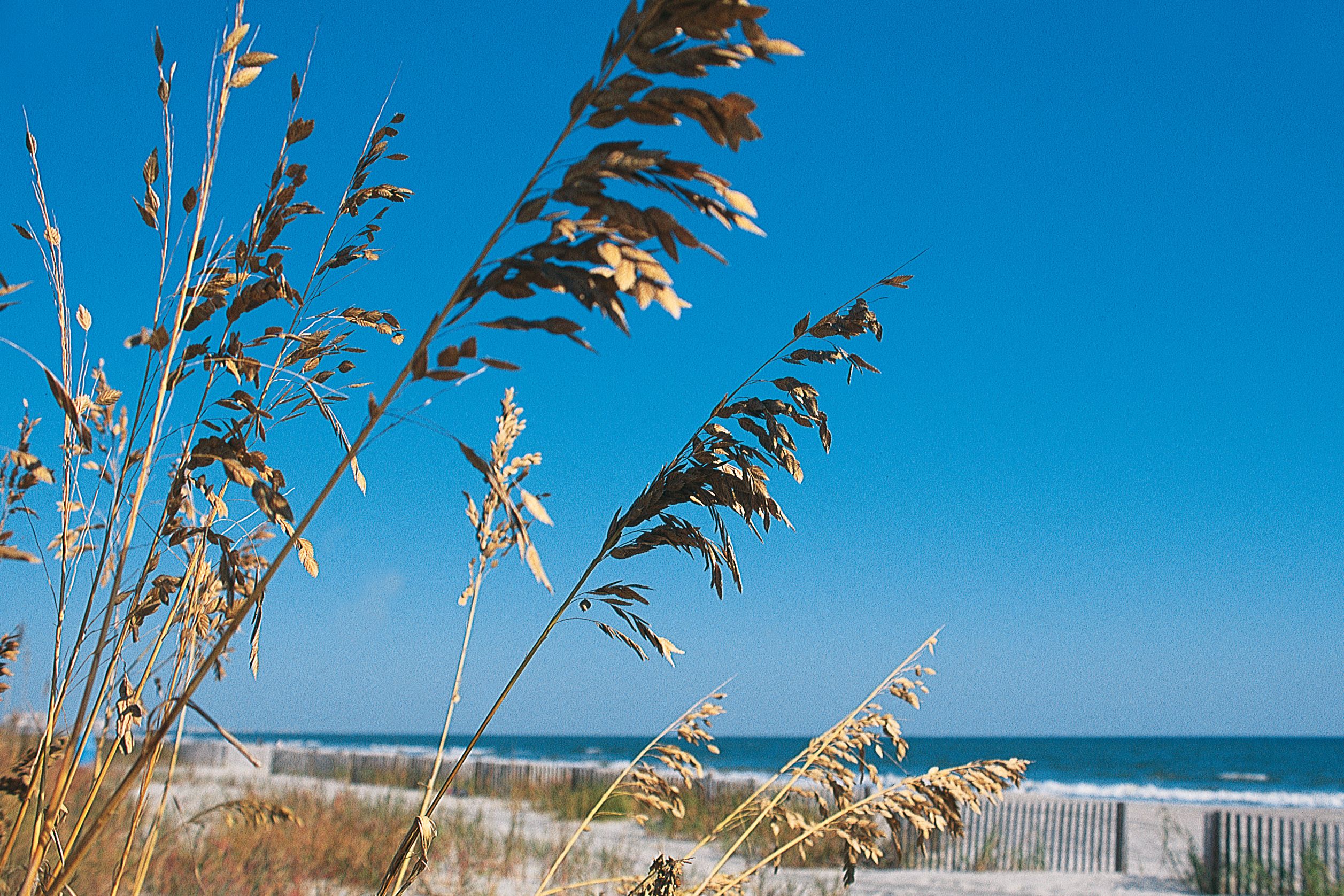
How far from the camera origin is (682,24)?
3.24 ft

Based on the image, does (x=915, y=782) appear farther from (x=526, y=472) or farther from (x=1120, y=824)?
(x=1120, y=824)

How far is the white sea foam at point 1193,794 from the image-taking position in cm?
3138

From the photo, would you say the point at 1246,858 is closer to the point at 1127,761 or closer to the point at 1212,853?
the point at 1212,853

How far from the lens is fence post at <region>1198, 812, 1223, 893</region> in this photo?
903 centimetres

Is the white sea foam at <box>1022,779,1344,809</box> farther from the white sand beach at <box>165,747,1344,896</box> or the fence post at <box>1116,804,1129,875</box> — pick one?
the fence post at <box>1116,804,1129,875</box>

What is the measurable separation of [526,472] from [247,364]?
101cm

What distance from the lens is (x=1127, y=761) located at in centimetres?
5231

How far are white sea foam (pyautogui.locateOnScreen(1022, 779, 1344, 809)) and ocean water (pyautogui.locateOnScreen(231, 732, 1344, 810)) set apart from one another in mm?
72

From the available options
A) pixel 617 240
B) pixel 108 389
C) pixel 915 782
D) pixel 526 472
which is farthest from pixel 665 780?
pixel 617 240

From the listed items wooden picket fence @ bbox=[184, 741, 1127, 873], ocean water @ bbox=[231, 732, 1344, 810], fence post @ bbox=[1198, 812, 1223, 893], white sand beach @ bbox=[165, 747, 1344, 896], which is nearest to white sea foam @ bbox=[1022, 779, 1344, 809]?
ocean water @ bbox=[231, 732, 1344, 810]

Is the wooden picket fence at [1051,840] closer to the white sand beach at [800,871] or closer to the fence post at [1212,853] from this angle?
the white sand beach at [800,871]

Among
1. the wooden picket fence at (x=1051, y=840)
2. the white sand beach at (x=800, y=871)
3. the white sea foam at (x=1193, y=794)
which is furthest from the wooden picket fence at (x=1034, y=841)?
the white sea foam at (x=1193, y=794)

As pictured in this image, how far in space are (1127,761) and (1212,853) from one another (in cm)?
4987

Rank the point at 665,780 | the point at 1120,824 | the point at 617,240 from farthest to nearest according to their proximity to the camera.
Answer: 1. the point at 1120,824
2. the point at 665,780
3. the point at 617,240
